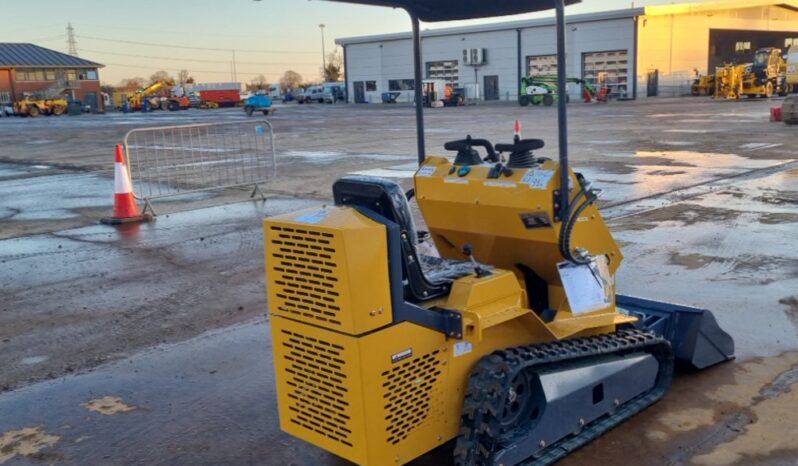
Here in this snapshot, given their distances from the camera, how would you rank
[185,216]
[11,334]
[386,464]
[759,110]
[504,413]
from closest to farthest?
[386,464], [504,413], [11,334], [185,216], [759,110]

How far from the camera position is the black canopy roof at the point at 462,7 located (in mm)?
4307

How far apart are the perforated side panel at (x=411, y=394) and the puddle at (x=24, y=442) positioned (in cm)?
206

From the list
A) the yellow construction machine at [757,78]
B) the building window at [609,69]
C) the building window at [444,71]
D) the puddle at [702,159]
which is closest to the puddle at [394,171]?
the puddle at [702,159]

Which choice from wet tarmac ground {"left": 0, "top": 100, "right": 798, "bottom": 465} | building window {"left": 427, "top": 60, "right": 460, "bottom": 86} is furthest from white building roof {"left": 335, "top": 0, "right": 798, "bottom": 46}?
wet tarmac ground {"left": 0, "top": 100, "right": 798, "bottom": 465}

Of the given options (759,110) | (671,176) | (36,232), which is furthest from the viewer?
(759,110)

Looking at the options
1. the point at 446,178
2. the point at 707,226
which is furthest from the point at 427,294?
the point at 707,226

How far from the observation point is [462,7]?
176 inches

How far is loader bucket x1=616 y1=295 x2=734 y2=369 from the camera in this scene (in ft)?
14.7

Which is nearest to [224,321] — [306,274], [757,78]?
[306,274]

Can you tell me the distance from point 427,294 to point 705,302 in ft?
11.7

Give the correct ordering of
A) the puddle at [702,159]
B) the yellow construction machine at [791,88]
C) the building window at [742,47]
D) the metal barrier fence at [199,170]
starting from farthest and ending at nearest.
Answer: the building window at [742,47]
the yellow construction machine at [791,88]
the puddle at [702,159]
the metal barrier fence at [199,170]

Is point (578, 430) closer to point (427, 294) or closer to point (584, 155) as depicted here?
point (427, 294)

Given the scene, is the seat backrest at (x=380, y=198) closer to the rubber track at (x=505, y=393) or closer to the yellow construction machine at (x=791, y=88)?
the rubber track at (x=505, y=393)

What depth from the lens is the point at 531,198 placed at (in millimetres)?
3619
